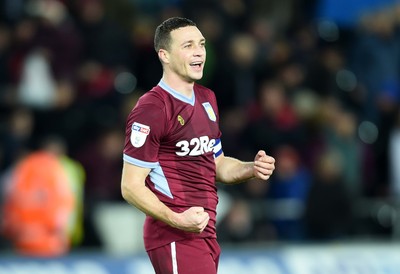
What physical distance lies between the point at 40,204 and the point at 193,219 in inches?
217

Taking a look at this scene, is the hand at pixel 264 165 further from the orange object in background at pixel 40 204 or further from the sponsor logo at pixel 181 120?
the orange object in background at pixel 40 204

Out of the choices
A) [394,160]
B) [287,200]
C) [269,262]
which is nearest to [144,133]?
[269,262]

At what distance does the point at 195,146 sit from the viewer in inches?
242

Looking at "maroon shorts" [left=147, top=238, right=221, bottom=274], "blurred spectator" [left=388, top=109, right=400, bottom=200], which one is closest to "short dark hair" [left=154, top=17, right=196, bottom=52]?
"maroon shorts" [left=147, top=238, right=221, bottom=274]

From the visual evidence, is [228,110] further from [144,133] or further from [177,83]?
[144,133]

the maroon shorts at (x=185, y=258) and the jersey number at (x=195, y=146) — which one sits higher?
the jersey number at (x=195, y=146)

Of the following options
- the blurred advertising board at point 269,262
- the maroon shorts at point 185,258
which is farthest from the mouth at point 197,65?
the blurred advertising board at point 269,262

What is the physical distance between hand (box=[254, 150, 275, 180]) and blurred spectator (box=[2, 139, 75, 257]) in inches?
202

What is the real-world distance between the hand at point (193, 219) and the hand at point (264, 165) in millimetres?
483

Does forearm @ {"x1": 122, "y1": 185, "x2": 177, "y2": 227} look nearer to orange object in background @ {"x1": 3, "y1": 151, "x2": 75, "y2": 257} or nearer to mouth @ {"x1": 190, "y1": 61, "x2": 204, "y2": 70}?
mouth @ {"x1": 190, "y1": 61, "x2": 204, "y2": 70}

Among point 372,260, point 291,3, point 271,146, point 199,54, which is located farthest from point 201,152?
point 291,3

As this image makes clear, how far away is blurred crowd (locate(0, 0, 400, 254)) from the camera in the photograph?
11859 mm

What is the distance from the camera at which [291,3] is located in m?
14.9

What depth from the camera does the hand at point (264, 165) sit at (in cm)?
605
